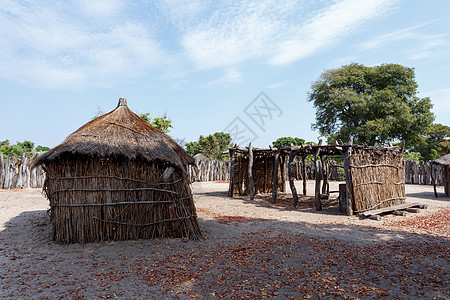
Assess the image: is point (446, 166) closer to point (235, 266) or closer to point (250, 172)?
point (250, 172)

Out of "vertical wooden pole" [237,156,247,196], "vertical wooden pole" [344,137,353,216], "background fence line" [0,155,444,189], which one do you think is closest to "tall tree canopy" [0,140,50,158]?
"background fence line" [0,155,444,189]

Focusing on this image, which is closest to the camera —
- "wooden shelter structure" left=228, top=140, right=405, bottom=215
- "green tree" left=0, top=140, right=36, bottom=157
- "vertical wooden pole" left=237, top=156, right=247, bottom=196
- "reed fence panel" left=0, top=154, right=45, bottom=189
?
"wooden shelter structure" left=228, top=140, right=405, bottom=215

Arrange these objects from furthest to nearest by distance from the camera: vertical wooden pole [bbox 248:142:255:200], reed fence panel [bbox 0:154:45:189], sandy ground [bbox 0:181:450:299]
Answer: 1. reed fence panel [bbox 0:154:45:189]
2. vertical wooden pole [bbox 248:142:255:200]
3. sandy ground [bbox 0:181:450:299]

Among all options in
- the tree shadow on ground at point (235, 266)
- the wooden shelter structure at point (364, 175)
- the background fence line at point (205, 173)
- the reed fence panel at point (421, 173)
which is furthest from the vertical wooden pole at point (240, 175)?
the reed fence panel at point (421, 173)

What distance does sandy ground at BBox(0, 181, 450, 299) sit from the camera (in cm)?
418

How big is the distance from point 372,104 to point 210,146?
1821 centimetres

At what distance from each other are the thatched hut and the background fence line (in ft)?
5.90

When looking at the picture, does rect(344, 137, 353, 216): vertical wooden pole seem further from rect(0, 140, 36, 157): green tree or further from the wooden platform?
rect(0, 140, 36, 157): green tree

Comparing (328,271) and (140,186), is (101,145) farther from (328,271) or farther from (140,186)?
(328,271)

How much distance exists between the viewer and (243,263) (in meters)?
5.28

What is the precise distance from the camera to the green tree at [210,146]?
34656 millimetres

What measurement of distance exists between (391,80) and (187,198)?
2720 cm

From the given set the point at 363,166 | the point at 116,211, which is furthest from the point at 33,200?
the point at 363,166

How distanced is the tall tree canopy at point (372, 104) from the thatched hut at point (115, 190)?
73.9ft
